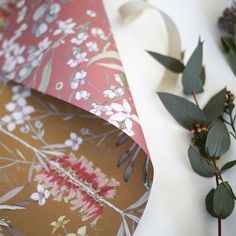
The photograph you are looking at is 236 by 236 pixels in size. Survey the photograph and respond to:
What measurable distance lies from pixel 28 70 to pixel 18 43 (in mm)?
62

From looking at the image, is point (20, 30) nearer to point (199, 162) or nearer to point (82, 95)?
point (82, 95)

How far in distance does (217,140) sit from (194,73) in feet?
0.37

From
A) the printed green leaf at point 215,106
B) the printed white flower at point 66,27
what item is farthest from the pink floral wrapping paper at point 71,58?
the printed green leaf at point 215,106

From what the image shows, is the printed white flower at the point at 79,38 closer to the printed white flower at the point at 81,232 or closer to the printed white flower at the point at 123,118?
the printed white flower at the point at 123,118

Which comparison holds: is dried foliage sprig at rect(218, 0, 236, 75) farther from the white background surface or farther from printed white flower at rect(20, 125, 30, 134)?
printed white flower at rect(20, 125, 30, 134)

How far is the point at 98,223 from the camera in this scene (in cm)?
42

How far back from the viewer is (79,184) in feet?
1.51

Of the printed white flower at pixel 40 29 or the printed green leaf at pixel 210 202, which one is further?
the printed white flower at pixel 40 29

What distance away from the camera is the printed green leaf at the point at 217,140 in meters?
0.43

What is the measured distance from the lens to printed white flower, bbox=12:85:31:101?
54 centimetres

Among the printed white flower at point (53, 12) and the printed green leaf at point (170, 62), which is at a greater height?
the printed white flower at point (53, 12)

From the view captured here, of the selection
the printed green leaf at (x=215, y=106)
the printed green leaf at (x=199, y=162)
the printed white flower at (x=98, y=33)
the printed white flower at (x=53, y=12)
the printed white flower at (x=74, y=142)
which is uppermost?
the printed white flower at (x=53, y=12)

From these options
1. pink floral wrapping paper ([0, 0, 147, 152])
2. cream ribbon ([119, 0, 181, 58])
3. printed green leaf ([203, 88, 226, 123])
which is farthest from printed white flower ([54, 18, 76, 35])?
printed green leaf ([203, 88, 226, 123])

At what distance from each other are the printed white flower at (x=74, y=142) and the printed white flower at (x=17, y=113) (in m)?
→ 0.07
